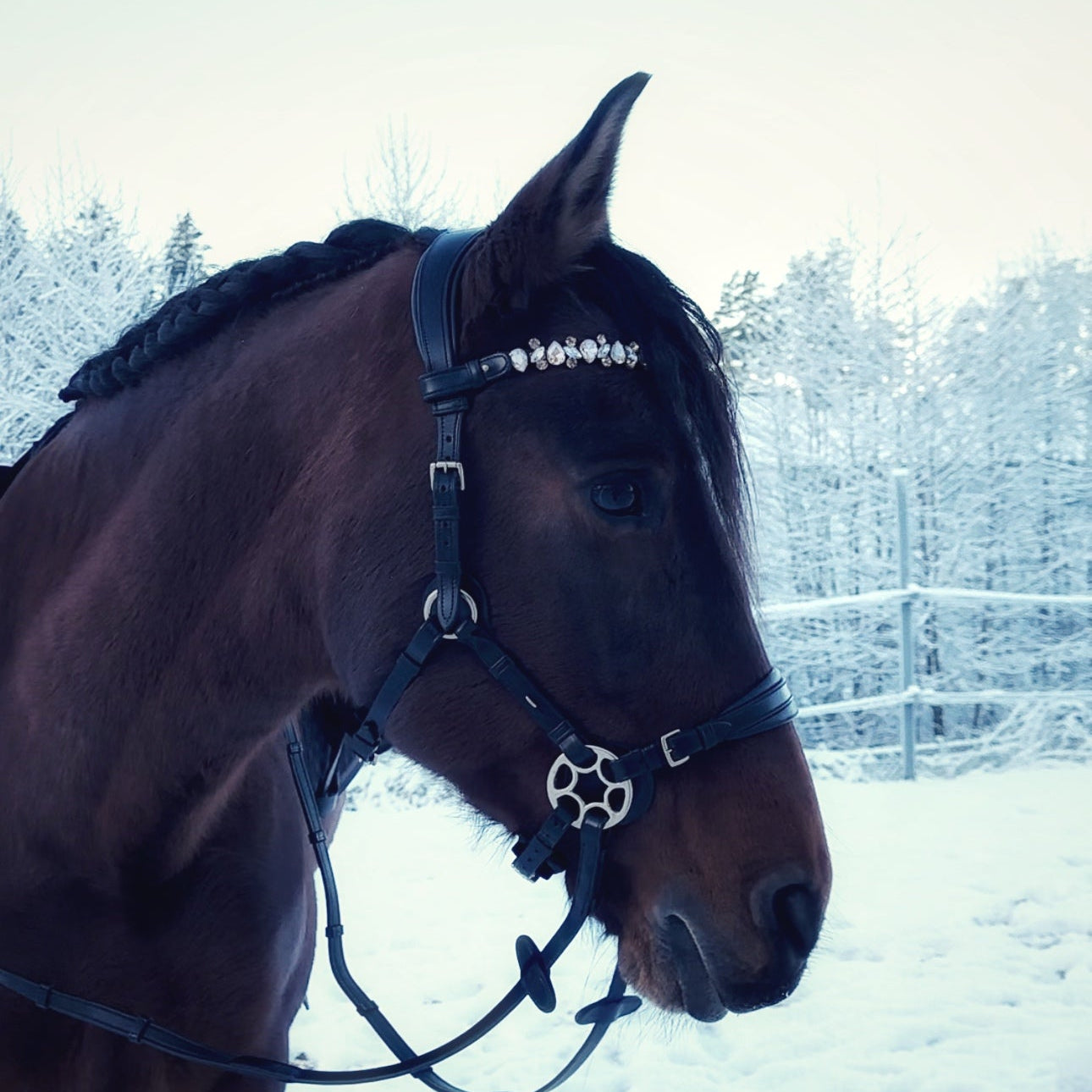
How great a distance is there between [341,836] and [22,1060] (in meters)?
5.90

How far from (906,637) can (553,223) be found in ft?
23.4

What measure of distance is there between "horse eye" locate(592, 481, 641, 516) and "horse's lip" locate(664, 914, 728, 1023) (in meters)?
0.59

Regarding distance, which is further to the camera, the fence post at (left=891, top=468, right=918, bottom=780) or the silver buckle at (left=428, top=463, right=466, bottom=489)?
the fence post at (left=891, top=468, right=918, bottom=780)

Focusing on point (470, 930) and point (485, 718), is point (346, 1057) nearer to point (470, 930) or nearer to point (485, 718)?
point (470, 930)

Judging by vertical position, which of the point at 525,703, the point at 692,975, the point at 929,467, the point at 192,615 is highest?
the point at 929,467

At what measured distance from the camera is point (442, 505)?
1.32 m

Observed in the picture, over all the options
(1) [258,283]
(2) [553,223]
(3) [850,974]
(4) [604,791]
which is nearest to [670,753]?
(4) [604,791]

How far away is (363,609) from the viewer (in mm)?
1380

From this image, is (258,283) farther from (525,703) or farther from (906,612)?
(906,612)

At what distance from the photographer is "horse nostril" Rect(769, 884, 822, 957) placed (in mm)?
1252

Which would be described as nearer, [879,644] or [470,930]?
[470,930]

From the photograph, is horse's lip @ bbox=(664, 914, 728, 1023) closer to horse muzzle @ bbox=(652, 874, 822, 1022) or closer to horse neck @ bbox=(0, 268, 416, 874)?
horse muzzle @ bbox=(652, 874, 822, 1022)

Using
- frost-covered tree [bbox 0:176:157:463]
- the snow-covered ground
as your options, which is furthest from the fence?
frost-covered tree [bbox 0:176:157:463]

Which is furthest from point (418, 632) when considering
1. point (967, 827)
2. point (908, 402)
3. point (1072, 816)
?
point (908, 402)
